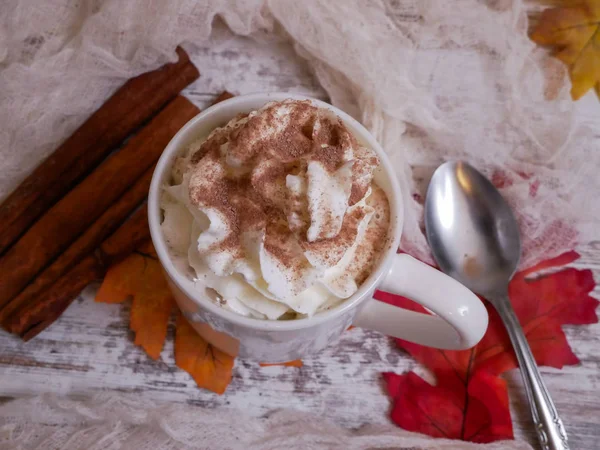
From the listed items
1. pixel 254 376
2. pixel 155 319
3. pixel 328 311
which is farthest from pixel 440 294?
pixel 155 319

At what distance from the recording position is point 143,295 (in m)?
0.89

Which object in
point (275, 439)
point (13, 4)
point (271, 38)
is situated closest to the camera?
point (275, 439)

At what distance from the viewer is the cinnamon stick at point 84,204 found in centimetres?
87

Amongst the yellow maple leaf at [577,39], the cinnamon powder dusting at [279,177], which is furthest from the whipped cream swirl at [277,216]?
the yellow maple leaf at [577,39]

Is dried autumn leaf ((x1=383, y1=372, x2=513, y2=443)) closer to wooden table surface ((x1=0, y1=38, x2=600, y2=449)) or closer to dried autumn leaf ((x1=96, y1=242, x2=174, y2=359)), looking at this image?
wooden table surface ((x1=0, y1=38, x2=600, y2=449))

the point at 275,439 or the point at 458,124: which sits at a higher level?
the point at 458,124

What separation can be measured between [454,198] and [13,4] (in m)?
0.85

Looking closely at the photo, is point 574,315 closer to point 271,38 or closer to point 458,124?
point 458,124

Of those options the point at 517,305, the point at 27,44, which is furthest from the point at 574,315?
the point at 27,44

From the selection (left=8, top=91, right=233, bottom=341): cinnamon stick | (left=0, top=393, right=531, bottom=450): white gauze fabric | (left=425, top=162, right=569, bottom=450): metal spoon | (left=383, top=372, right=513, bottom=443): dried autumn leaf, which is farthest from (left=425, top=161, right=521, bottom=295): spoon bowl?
(left=8, top=91, right=233, bottom=341): cinnamon stick

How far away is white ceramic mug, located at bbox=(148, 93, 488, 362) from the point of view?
2.06ft

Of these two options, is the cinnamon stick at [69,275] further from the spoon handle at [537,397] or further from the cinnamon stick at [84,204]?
the spoon handle at [537,397]

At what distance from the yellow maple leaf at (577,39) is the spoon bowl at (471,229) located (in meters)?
0.31

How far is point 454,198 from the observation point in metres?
0.96
